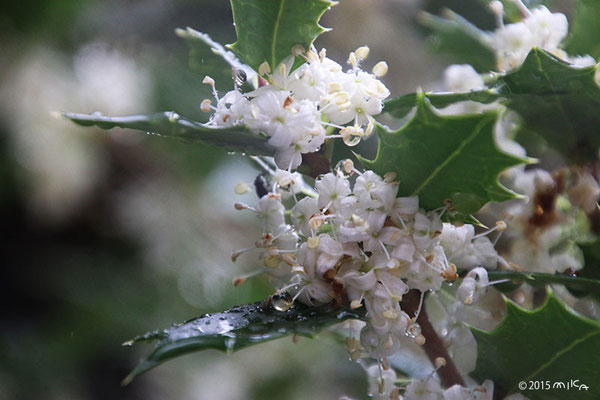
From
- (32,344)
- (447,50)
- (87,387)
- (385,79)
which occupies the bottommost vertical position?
(87,387)

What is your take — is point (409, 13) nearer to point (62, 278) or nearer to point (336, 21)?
point (336, 21)

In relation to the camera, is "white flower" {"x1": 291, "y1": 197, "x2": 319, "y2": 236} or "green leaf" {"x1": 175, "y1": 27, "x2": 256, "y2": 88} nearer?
"white flower" {"x1": 291, "y1": 197, "x2": 319, "y2": 236}

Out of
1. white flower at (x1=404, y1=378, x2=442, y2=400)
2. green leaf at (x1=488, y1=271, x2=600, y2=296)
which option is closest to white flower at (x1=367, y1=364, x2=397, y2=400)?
white flower at (x1=404, y1=378, x2=442, y2=400)

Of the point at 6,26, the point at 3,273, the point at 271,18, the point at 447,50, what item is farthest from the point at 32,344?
the point at 271,18

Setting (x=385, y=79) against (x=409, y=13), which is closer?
(x=409, y=13)

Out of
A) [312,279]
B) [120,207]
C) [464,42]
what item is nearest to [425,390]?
[312,279]

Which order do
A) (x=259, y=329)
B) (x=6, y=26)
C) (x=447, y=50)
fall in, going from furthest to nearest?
1. (x=6, y=26)
2. (x=447, y=50)
3. (x=259, y=329)

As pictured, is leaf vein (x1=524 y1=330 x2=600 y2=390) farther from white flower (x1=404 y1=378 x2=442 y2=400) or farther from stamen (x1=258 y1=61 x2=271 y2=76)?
stamen (x1=258 y1=61 x2=271 y2=76)
